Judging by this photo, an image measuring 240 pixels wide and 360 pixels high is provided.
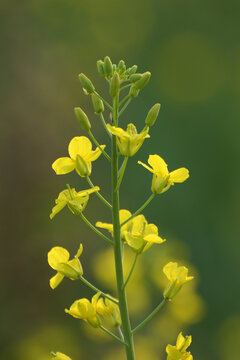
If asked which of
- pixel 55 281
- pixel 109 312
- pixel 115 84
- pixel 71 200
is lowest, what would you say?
pixel 109 312

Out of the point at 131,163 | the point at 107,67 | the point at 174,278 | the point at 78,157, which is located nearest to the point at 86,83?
the point at 107,67

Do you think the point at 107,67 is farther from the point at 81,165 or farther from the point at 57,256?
the point at 57,256

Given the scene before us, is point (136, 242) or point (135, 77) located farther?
point (135, 77)

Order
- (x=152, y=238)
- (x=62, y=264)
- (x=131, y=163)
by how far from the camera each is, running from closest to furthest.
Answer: (x=152, y=238) < (x=62, y=264) < (x=131, y=163)

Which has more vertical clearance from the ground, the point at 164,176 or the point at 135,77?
the point at 135,77

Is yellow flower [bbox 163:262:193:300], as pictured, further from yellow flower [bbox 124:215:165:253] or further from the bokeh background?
the bokeh background
